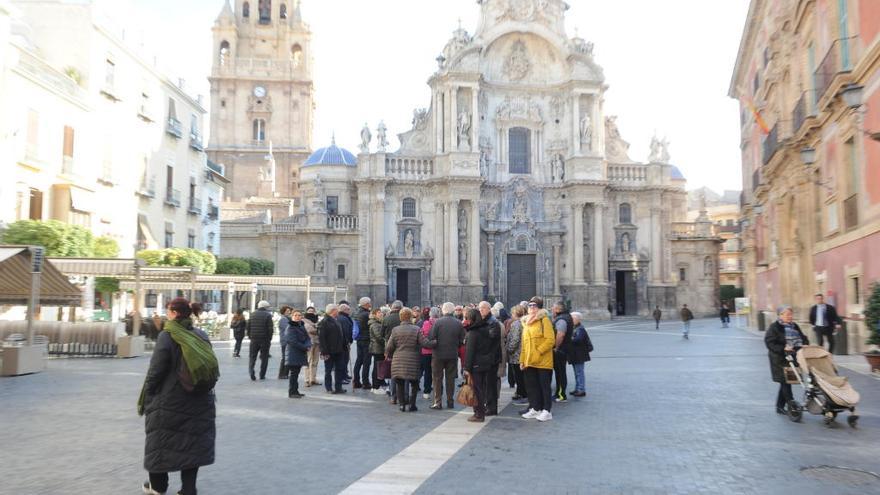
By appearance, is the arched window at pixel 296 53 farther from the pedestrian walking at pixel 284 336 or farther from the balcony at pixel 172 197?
the pedestrian walking at pixel 284 336

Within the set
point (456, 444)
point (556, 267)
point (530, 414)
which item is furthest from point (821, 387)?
point (556, 267)

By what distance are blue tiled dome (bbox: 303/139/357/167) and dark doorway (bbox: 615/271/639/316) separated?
21.3 meters

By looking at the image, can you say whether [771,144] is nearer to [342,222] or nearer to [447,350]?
[447,350]

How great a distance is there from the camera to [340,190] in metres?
50.0

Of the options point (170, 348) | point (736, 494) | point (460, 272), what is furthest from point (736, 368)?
point (460, 272)

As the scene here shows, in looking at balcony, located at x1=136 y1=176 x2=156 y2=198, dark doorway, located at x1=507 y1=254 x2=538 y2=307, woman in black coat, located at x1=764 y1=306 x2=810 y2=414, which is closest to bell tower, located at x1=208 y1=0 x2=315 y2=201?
dark doorway, located at x1=507 y1=254 x2=538 y2=307

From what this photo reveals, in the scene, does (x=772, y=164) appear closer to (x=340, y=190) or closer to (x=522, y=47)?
(x=522, y=47)

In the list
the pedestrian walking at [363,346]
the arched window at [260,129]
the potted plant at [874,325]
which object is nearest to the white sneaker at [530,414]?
the pedestrian walking at [363,346]

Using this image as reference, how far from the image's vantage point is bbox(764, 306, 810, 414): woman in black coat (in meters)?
10.1

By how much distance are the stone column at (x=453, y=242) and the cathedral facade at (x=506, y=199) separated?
0.21 ft

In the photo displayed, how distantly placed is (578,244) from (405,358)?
34818 mm

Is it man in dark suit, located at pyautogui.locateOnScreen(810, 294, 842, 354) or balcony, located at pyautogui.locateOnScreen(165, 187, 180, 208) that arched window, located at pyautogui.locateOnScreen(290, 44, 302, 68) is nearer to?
balcony, located at pyautogui.locateOnScreen(165, 187, 180, 208)

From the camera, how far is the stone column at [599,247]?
45031 mm

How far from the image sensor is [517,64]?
46.9 m
